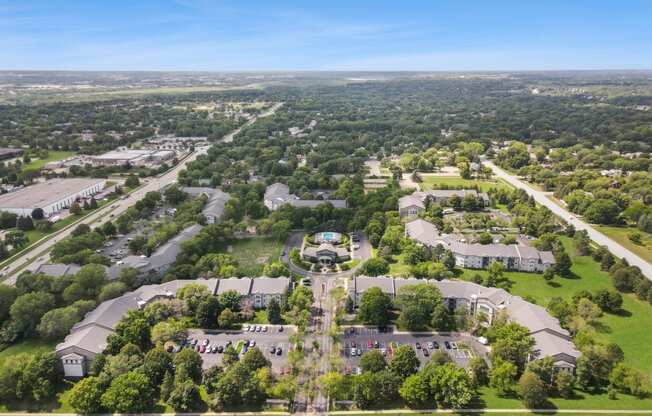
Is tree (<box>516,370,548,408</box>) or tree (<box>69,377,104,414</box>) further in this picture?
tree (<box>516,370,548,408</box>)

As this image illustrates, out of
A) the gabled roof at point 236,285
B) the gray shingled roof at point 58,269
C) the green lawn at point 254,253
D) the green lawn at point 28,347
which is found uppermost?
the gray shingled roof at point 58,269

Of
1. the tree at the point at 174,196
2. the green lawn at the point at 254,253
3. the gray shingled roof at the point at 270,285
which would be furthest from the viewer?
the tree at the point at 174,196

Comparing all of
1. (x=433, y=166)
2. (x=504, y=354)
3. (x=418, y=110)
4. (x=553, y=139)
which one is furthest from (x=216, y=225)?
(x=418, y=110)

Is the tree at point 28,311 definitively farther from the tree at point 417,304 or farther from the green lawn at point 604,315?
the green lawn at point 604,315

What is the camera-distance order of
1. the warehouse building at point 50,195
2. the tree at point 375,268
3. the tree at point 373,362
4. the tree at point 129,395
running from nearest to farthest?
the tree at point 129,395 → the tree at point 373,362 → the tree at point 375,268 → the warehouse building at point 50,195

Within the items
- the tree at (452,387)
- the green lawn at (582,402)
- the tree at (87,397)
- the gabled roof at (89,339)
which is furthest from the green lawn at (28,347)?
the green lawn at (582,402)

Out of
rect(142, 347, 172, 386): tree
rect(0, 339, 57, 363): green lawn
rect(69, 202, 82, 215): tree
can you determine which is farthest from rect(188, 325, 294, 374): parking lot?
rect(69, 202, 82, 215): tree

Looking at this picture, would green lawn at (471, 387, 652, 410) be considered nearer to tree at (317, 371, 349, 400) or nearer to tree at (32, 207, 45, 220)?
tree at (317, 371, 349, 400)
